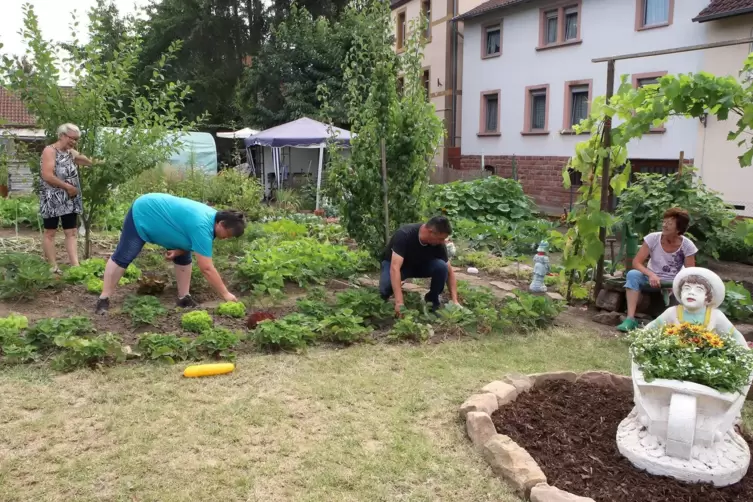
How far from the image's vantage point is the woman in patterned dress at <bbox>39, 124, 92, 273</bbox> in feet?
21.5

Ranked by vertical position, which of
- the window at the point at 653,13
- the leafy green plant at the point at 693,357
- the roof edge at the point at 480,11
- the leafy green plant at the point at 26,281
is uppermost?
the roof edge at the point at 480,11

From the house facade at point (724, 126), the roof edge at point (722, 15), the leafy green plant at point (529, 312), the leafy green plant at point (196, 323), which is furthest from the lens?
the house facade at point (724, 126)

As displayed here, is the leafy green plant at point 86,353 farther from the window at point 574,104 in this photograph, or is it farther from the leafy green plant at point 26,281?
the window at point 574,104

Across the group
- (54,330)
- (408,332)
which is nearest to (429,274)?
(408,332)

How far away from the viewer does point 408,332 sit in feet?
17.1

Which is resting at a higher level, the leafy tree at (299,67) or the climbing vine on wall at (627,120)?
the leafy tree at (299,67)

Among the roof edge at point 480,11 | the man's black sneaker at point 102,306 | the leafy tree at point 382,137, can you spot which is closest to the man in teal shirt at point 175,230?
the man's black sneaker at point 102,306

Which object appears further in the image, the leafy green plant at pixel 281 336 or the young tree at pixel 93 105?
the young tree at pixel 93 105

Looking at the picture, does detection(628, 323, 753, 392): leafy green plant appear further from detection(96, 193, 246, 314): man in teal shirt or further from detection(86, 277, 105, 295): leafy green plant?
detection(86, 277, 105, 295): leafy green plant

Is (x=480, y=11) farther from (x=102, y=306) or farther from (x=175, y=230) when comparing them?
(x=102, y=306)

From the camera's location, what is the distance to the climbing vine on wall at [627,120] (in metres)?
5.21

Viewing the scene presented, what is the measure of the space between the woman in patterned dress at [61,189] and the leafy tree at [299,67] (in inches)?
657

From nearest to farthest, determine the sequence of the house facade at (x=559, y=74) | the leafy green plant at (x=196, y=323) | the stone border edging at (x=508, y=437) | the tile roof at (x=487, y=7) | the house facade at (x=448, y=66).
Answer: the stone border edging at (x=508, y=437) < the leafy green plant at (x=196, y=323) < the house facade at (x=559, y=74) < the tile roof at (x=487, y=7) < the house facade at (x=448, y=66)

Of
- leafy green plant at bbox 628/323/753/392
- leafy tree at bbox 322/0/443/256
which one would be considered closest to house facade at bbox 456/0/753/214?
leafy tree at bbox 322/0/443/256
